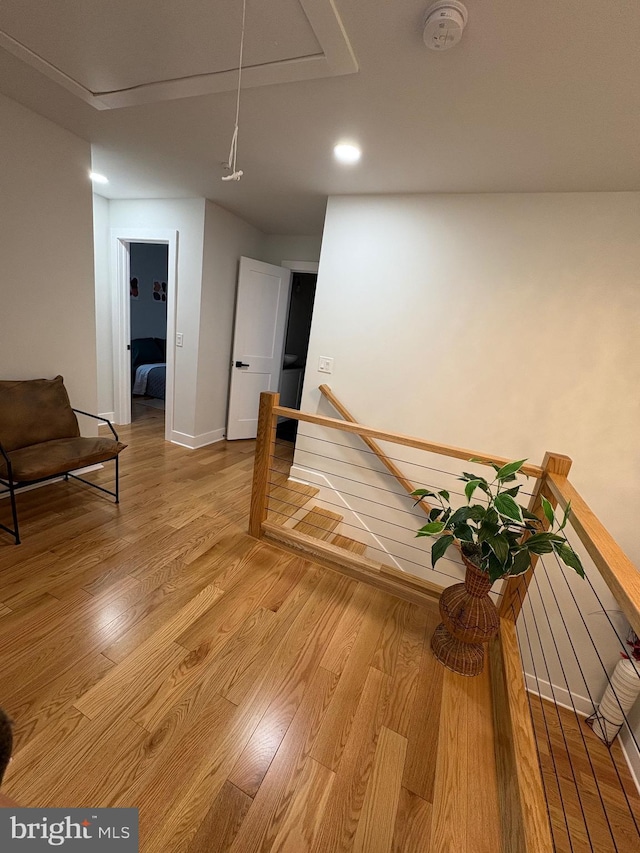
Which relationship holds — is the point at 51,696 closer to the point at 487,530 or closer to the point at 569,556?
the point at 487,530

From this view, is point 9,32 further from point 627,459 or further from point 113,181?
point 627,459

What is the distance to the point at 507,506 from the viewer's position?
1.29m

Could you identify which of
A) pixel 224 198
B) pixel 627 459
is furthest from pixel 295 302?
pixel 627 459

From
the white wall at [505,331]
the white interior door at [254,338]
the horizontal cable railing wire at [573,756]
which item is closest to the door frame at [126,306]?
the white interior door at [254,338]

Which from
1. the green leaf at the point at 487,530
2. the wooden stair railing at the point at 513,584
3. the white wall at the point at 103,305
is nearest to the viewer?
the wooden stair railing at the point at 513,584

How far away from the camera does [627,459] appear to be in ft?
7.61

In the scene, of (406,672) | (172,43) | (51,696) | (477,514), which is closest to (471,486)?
(477,514)

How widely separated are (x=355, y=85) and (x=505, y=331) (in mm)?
1731

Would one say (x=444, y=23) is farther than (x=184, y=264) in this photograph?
No

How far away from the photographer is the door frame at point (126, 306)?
358cm

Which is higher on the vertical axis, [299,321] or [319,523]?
[299,321]

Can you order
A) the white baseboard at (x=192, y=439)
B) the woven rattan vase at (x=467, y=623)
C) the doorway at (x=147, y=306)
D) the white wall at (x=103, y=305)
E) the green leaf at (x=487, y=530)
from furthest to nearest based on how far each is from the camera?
the doorway at (x=147, y=306)
the white baseboard at (x=192, y=439)
the white wall at (x=103, y=305)
the woven rattan vase at (x=467, y=623)
the green leaf at (x=487, y=530)

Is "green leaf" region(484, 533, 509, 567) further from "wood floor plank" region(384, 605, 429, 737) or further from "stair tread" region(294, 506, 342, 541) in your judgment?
"stair tread" region(294, 506, 342, 541)

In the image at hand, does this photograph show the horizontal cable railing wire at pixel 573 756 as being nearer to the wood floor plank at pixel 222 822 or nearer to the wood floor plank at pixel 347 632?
the wood floor plank at pixel 347 632
